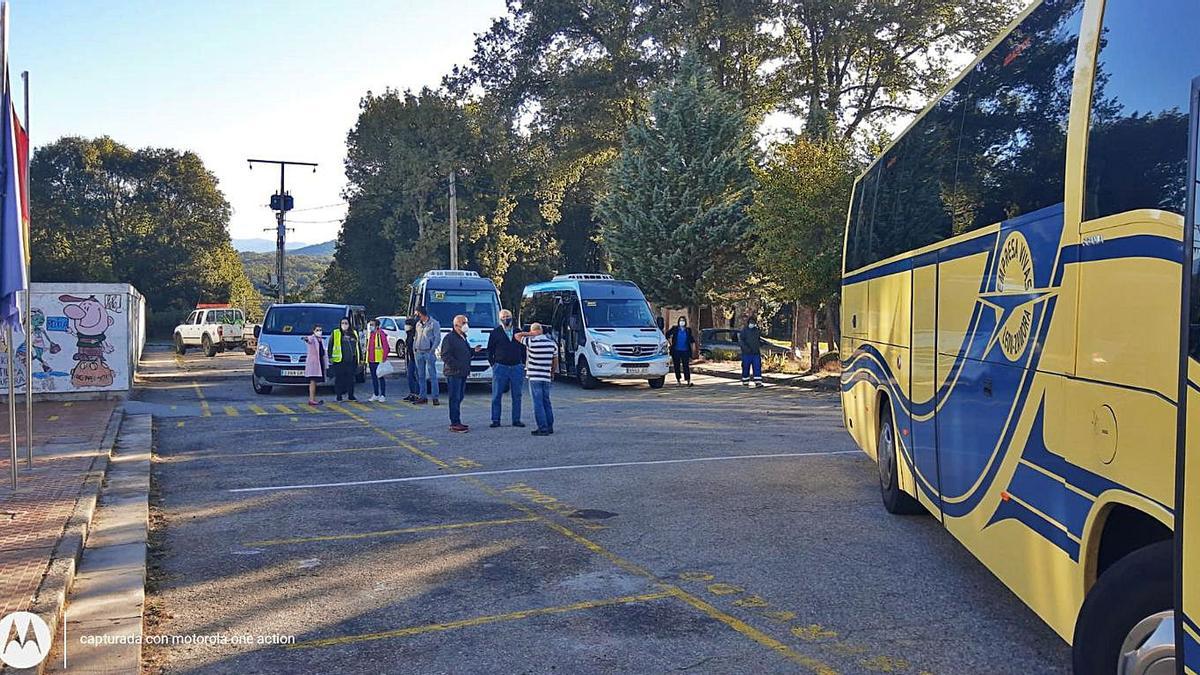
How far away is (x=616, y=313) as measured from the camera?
23.7 m

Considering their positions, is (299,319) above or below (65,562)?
above

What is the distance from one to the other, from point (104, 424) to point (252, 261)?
520 feet

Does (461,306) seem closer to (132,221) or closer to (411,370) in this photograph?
(411,370)

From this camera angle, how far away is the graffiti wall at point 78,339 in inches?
720

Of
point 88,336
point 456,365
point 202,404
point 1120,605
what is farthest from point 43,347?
point 1120,605

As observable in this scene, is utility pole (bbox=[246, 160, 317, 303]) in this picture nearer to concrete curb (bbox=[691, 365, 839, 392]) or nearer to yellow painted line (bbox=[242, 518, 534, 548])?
concrete curb (bbox=[691, 365, 839, 392])

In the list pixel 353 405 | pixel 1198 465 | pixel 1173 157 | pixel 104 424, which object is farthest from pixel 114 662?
pixel 353 405

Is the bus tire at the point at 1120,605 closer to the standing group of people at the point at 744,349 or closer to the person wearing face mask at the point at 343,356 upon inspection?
the person wearing face mask at the point at 343,356

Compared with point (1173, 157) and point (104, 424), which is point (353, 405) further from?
point (1173, 157)

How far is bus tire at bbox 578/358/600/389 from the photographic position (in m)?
23.1

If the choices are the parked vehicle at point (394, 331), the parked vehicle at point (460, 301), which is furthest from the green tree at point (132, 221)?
the parked vehicle at point (460, 301)

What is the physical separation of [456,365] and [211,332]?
103 ft

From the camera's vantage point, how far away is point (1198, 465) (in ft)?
9.67

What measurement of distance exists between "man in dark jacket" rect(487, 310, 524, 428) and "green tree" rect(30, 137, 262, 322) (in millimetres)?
55856
